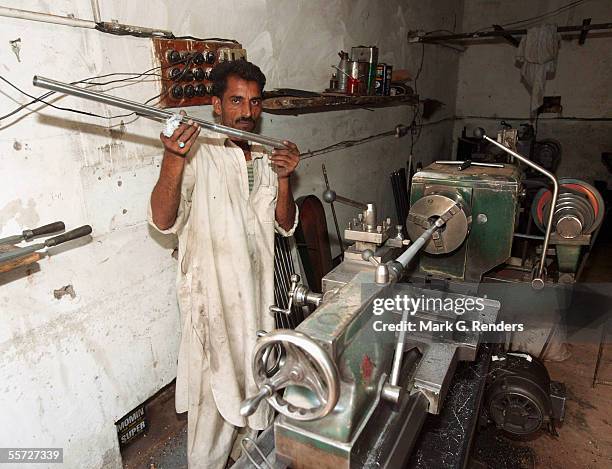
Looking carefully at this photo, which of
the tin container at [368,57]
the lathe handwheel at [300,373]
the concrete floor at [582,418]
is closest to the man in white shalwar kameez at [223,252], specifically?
the lathe handwheel at [300,373]

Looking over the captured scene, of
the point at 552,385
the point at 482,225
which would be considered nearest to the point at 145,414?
the point at 482,225

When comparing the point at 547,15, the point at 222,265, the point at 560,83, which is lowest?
the point at 222,265

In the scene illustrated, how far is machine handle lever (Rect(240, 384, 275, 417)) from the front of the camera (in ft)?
2.27

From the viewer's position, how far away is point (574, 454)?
80.0 inches

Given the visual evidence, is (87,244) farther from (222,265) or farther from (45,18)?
(45,18)

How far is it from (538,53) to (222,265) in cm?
440

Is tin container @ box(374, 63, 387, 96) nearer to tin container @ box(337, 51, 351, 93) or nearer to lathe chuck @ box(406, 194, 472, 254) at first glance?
tin container @ box(337, 51, 351, 93)

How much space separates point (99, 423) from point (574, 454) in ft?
Result: 6.93

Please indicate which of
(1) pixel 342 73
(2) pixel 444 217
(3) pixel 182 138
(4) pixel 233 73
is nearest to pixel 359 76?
(1) pixel 342 73

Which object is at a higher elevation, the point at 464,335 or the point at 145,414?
the point at 464,335

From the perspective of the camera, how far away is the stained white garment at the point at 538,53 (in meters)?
4.33

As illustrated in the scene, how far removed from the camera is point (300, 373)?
29.7 inches

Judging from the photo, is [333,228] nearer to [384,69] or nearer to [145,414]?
[384,69]

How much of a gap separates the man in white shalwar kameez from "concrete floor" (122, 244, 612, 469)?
269 mm
